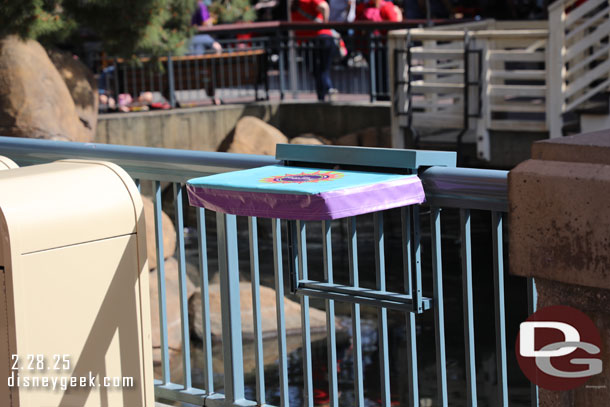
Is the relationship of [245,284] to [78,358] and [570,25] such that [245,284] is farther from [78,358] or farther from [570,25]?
[78,358]

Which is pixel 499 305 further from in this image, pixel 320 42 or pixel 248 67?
pixel 248 67

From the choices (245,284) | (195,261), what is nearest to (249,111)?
(195,261)

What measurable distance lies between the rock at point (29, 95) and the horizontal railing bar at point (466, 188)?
10543mm

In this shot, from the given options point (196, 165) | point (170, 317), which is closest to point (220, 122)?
point (170, 317)

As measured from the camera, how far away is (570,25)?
1370 cm

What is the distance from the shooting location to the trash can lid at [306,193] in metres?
2.76

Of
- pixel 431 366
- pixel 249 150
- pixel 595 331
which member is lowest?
pixel 431 366

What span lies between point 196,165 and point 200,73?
46.7 feet

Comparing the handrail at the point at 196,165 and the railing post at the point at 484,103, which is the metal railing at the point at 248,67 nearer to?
the railing post at the point at 484,103

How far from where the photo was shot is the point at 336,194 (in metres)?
2.75

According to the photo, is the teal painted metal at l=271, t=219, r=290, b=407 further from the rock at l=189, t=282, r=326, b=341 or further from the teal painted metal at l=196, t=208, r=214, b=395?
the rock at l=189, t=282, r=326, b=341

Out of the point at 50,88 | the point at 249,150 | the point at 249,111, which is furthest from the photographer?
the point at 249,111

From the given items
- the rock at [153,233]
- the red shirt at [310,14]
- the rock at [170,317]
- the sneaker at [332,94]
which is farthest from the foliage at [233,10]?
the rock at [170,317]

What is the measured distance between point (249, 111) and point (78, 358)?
1463 centimetres
